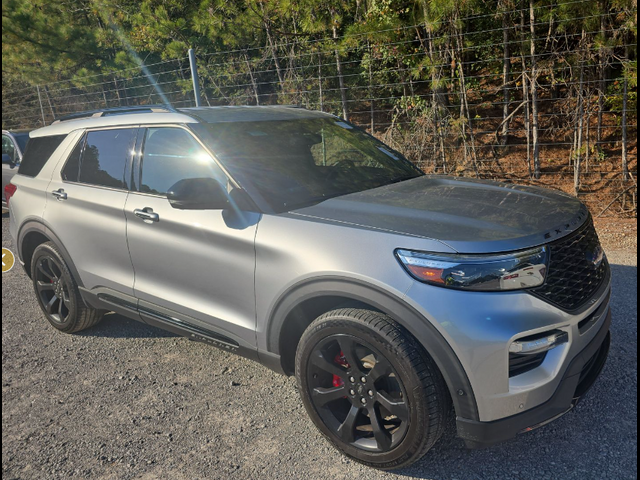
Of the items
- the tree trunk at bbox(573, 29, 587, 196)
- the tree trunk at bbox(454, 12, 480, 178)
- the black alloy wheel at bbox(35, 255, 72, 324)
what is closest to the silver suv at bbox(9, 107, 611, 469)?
the black alloy wheel at bbox(35, 255, 72, 324)

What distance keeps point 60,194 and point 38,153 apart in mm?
750

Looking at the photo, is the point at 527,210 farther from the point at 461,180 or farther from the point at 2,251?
the point at 2,251

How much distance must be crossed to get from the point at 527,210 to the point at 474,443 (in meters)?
1.18

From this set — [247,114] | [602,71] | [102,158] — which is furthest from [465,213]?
[602,71]

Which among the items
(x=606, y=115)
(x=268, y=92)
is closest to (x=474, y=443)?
(x=606, y=115)

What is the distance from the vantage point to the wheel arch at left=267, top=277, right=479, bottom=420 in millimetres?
2227

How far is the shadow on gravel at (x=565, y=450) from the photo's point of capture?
2527mm

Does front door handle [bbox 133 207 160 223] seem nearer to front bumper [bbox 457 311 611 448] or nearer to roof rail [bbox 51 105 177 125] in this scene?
roof rail [bbox 51 105 177 125]

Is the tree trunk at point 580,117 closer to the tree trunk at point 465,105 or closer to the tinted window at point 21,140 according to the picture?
the tree trunk at point 465,105

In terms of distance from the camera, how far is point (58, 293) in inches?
169

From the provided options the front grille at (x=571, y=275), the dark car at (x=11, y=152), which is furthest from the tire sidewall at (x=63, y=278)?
the dark car at (x=11, y=152)

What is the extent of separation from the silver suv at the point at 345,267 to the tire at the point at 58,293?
76mm

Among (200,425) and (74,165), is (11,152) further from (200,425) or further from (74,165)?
(200,425)

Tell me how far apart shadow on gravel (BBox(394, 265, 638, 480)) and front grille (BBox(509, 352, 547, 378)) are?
0.49 meters
